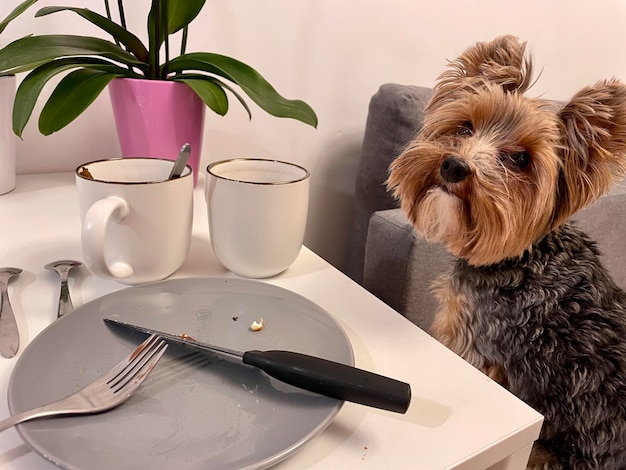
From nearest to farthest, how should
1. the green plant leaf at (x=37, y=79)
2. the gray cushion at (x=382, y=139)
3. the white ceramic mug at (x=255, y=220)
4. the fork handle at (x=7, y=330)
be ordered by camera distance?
the fork handle at (x=7, y=330), the white ceramic mug at (x=255, y=220), the green plant leaf at (x=37, y=79), the gray cushion at (x=382, y=139)

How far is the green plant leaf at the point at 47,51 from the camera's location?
0.81 m

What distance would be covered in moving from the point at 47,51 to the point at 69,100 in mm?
85

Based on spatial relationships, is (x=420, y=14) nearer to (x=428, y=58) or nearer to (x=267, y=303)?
(x=428, y=58)

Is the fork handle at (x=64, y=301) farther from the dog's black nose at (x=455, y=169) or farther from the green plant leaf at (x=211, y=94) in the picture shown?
the dog's black nose at (x=455, y=169)

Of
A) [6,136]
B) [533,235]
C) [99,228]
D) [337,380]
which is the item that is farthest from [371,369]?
[6,136]

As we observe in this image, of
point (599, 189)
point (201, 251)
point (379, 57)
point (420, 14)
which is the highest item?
point (420, 14)

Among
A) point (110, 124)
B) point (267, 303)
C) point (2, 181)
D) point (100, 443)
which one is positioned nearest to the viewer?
point (100, 443)

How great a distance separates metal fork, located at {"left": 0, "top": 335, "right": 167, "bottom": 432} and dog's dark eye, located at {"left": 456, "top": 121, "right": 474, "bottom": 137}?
0.63 metres

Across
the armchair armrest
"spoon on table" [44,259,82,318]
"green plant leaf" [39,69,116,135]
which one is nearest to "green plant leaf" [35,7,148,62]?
"green plant leaf" [39,69,116,135]

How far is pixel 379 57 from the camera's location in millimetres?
1518

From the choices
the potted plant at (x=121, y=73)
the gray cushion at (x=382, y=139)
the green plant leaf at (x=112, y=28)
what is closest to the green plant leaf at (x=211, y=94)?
the potted plant at (x=121, y=73)

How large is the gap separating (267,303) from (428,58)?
1.24 meters

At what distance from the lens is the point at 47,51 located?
838mm

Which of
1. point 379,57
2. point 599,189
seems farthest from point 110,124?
point 599,189
